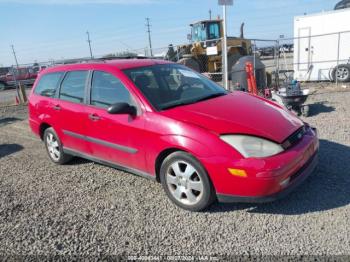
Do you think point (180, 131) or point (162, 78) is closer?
point (180, 131)

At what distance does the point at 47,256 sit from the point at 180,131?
1740mm

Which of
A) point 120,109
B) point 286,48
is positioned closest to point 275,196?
point 120,109

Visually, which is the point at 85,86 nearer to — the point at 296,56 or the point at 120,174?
the point at 120,174

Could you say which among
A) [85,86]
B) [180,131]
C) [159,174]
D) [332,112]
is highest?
[85,86]

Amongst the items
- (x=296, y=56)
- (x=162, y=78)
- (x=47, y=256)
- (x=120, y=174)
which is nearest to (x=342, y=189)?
(x=162, y=78)

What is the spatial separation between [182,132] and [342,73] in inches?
Result: 455

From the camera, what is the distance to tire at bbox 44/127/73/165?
5.36 metres

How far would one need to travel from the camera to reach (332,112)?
7.72m

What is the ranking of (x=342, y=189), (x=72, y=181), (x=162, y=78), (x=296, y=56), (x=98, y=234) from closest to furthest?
(x=98, y=234) → (x=342, y=189) → (x=162, y=78) → (x=72, y=181) → (x=296, y=56)

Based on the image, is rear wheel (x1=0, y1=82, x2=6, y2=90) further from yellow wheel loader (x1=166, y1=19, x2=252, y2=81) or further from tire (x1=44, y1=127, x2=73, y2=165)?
tire (x1=44, y1=127, x2=73, y2=165)

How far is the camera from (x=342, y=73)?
1275 centimetres

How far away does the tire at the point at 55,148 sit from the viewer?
5365 millimetres

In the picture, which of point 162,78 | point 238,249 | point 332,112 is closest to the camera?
point 238,249

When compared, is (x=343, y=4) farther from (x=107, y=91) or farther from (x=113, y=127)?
(x=113, y=127)
